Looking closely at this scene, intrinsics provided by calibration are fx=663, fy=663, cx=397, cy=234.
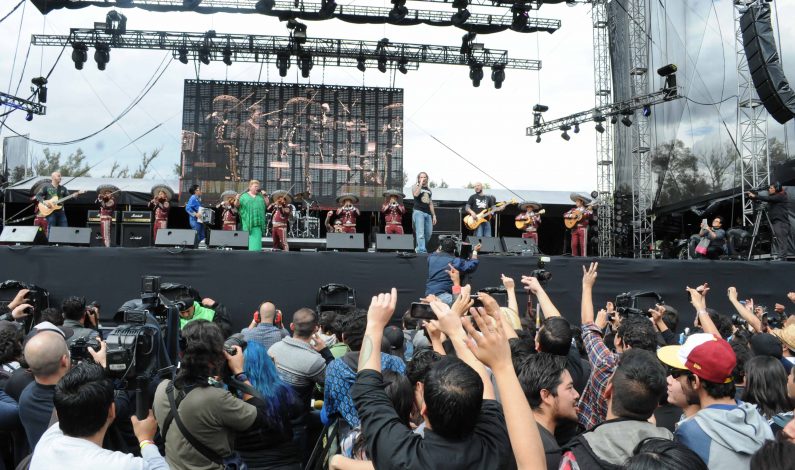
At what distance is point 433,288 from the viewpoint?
7.84 metres

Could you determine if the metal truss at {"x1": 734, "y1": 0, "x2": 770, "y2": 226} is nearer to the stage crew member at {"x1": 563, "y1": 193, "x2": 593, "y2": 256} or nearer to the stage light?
the stage crew member at {"x1": 563, "y1": 193, "x2": 593, "y2": 256}

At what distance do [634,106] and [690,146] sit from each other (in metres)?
2.62

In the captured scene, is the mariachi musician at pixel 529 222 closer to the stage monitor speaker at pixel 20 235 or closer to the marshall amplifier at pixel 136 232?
the marshall amplifier at pixel 136 232

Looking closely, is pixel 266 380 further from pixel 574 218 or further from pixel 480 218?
pixel 574 218

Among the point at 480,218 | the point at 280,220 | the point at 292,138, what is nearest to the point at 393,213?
the point at 480,218

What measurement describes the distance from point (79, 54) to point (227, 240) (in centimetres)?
826

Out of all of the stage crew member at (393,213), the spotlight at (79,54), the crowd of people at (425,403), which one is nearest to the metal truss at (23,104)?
the spotlight at (79,54)

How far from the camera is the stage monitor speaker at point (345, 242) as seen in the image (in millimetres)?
10859

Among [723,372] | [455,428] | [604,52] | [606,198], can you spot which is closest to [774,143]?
[606,198]

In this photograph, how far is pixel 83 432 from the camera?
2.44 metres

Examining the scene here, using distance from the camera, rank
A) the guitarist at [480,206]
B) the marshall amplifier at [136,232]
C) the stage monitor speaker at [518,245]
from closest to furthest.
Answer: the stage monitor speaker at [518,245], the marshall amplifier at [136,232], the guitarist at [480,206]

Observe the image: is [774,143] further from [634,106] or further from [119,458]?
[119,458]

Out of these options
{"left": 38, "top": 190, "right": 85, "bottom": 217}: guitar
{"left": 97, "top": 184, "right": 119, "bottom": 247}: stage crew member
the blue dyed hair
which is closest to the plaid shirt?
the blue dyed hair

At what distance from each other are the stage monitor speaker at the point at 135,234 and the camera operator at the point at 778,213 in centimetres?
1137
